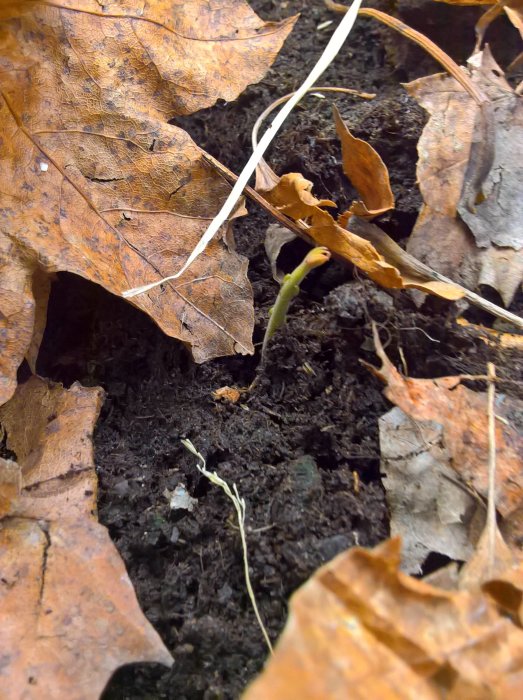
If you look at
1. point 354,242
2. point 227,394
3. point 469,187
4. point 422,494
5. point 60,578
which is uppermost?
point 469,187

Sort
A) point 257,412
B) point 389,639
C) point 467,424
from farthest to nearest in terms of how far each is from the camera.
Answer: point 257,412 → point 467,424 → point 389,639

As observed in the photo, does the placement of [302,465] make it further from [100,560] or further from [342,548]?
[100,560]

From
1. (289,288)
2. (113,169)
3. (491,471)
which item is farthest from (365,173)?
(491,471)

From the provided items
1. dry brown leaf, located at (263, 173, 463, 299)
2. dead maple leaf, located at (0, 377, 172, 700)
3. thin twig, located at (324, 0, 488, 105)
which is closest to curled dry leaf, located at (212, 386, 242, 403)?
dead maple leaf, located at (0, 377, 172, 700)

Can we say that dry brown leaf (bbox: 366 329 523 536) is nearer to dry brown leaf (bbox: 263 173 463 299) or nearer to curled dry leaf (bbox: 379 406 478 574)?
curled dry leaf (bbox: 379 406 478 574)

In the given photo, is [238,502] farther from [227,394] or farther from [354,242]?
[354,242]

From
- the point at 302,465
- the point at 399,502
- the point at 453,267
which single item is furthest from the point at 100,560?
the point at 453,267

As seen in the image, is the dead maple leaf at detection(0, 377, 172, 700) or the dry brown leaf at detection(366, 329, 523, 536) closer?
the dead maple leaf at detection(0, 377, 172, 700)
